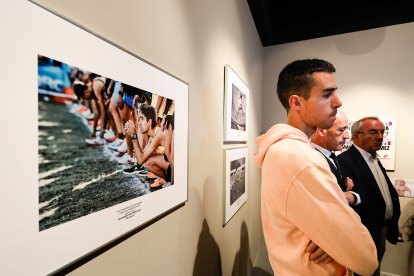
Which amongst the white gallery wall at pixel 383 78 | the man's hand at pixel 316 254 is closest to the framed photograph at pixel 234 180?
the man's hand at pixel 316 254

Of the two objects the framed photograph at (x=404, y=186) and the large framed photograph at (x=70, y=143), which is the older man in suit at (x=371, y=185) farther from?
the large framed photograph at (x=70, y=143)

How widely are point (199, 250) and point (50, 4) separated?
1.31 m

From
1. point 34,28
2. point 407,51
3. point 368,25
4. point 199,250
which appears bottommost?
point 199,250

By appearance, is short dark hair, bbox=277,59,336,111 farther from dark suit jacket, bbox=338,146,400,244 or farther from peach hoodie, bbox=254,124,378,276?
dark suit jacket, bbox=338,146,400,244

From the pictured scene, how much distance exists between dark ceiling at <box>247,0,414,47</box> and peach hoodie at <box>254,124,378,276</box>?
2392 millimetres

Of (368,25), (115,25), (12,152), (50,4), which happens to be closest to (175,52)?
(115,25)

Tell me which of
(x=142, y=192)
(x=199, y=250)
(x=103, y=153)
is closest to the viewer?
(x=103, y=153)

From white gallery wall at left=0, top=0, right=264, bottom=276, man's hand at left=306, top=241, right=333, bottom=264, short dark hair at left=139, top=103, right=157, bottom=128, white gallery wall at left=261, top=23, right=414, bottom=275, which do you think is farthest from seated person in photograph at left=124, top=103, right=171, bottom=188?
white gallery wall at left=261, top=23, right=414, bottom=275

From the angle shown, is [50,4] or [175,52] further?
[175,52]

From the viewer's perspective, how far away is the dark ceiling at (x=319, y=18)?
9.82 feet

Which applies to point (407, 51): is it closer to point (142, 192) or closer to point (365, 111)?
point (365, 111)

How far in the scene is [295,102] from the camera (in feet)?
4.42

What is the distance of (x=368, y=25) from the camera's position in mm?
3129

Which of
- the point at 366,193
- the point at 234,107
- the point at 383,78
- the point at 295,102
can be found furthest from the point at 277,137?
the point at 383,78
